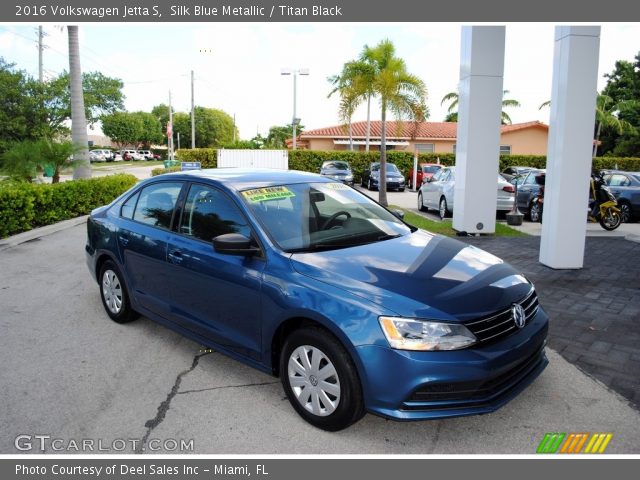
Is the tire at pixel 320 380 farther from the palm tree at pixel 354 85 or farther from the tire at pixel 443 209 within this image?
the palm tree at pixel 354 85

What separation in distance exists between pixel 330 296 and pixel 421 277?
64cm

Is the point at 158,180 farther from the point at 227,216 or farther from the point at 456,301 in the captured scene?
the point at 456,301

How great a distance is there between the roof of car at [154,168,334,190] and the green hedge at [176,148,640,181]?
84.5 ft

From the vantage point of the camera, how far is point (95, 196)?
548 inches

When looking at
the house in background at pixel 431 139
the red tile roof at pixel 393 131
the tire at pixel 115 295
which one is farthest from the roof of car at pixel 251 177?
the red tile roof at pixel 393 131

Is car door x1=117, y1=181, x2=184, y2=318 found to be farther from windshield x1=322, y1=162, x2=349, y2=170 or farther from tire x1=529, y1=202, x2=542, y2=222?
windshield x1=322, y1=162, x2=349, y2=170

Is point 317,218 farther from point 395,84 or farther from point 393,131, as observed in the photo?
point 393,131

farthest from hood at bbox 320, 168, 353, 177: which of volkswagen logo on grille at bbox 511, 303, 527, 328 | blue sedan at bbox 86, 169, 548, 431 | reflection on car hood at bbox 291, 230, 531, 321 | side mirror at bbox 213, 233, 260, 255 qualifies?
volkswagen logo on grille at bbox 511, 303, 527, 328

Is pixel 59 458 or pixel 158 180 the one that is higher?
pixel 158 180

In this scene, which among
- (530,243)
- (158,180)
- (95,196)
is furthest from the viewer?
(95,196)

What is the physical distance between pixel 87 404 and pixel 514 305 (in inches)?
119

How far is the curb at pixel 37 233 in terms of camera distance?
9.41m

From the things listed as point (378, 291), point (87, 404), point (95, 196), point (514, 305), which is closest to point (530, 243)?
point (514, 305)

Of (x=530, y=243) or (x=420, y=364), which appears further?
(x=530, y=243)
